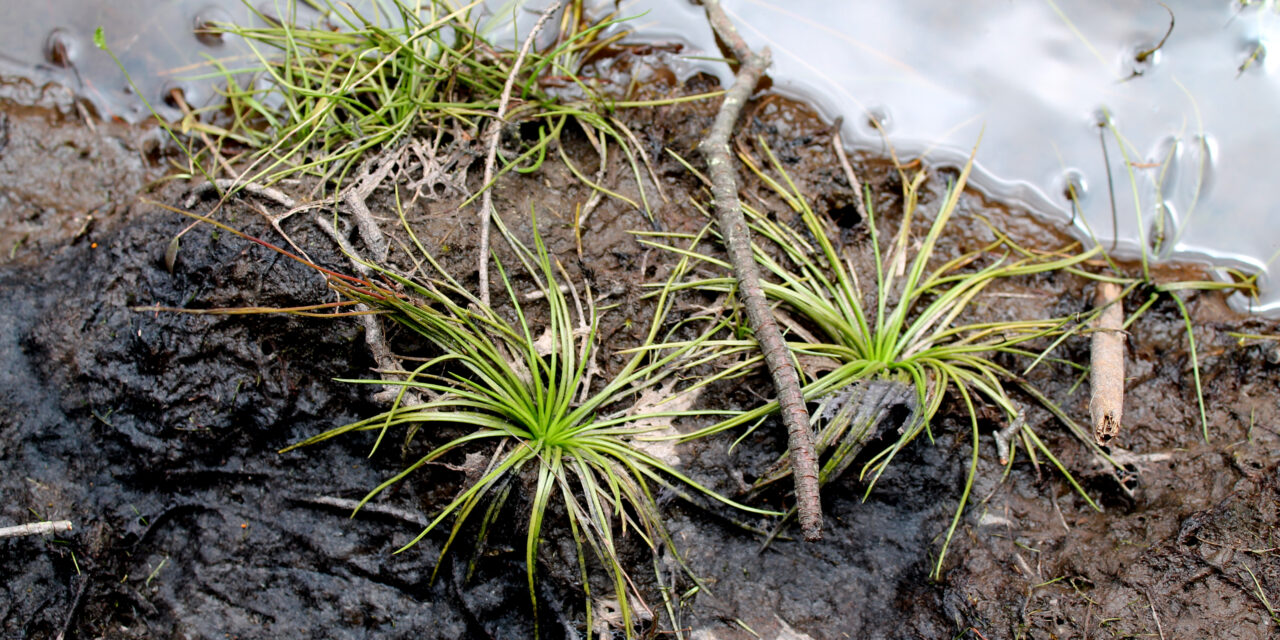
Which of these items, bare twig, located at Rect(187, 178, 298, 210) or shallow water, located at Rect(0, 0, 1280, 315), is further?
shallow water, located at Rect(0, 0, 1280, 315)

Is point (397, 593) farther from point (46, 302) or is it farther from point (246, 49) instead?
point (246, 49)

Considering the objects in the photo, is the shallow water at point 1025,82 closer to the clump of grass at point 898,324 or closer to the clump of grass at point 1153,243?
the clump of grass at point 1153,243

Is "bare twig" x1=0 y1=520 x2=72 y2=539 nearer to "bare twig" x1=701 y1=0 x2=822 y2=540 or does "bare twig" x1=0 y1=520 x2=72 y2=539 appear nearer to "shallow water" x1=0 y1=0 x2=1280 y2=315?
"shallow water" x1=0 y1=0 x2=1280 y2=315

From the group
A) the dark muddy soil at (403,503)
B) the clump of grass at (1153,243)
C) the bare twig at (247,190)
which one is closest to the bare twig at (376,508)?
the dark muddy soil at (403,503)

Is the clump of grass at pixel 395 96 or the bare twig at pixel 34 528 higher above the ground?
the clump of grass at pixel 395 96

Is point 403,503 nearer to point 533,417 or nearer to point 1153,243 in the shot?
point 533,417

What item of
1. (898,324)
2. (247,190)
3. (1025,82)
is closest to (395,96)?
(247,190)

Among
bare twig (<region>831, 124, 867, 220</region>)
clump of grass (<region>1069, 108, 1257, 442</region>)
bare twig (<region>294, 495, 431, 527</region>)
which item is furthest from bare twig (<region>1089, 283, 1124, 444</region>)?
bare twig (<region>294, 495, 431, 527</region>)
